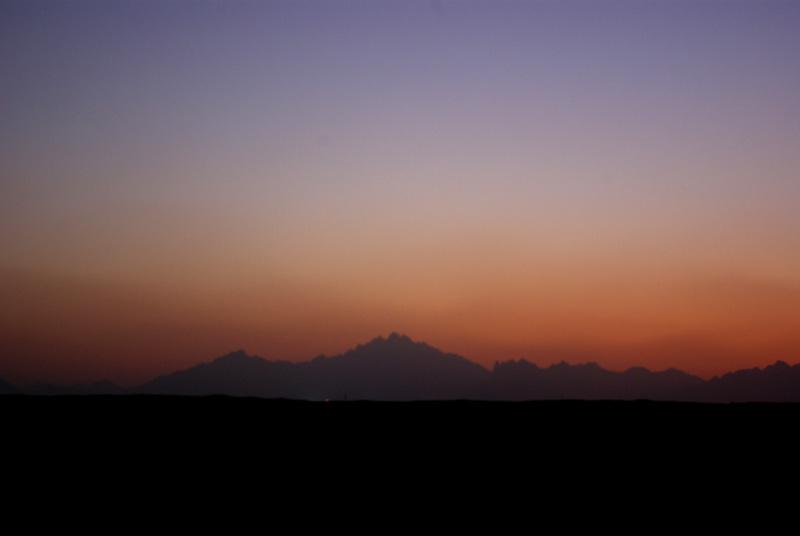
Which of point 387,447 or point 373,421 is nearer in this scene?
point 387,447

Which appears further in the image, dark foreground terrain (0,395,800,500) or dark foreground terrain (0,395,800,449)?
dark foreground terrain (0,395,800,449)

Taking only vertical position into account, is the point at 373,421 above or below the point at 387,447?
above

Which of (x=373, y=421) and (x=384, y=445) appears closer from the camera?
(x=384, y=445)

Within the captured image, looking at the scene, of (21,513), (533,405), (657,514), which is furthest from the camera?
(533,405)

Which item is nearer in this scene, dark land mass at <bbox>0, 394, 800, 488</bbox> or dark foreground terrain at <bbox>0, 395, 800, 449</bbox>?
dark land mass at <bbox>0, 394, 800, 488</bbox>

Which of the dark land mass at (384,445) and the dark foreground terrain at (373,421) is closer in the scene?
the dark land mass at (384,445)

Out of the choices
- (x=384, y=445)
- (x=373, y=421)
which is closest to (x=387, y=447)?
(x=384, y=445)

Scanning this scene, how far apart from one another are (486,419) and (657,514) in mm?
3678

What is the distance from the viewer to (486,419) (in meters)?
14.0

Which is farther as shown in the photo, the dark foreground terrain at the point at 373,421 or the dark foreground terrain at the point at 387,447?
the dark foreground terrain at the point at 373,421

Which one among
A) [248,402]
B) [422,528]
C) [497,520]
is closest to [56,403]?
[248,402]

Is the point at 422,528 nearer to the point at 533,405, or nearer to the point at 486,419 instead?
the point at 486,419

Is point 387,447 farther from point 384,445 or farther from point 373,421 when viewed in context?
point 373,421

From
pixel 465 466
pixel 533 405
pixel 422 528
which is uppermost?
pixel 533 405
